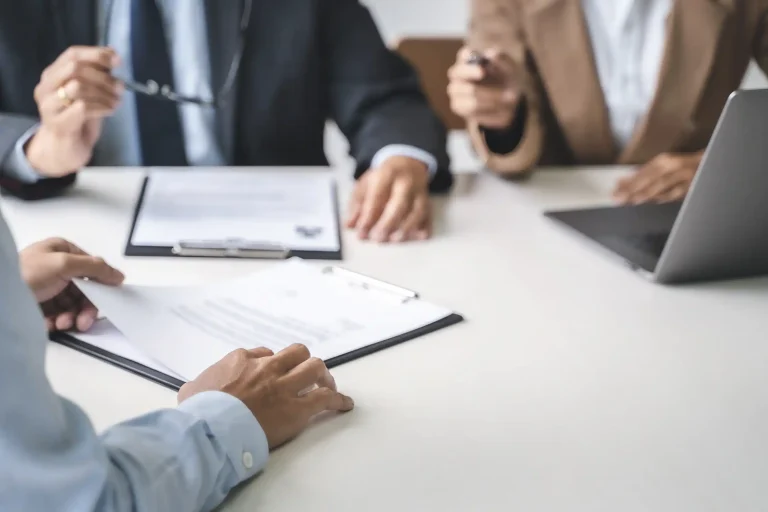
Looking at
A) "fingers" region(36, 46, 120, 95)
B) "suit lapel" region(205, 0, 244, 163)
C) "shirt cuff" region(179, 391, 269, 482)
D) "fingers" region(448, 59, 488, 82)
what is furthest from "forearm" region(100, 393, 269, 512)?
"suit lapel" region(205, 0, 244, 163)

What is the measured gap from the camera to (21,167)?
3.51ft

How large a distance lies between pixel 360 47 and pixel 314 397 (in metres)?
0.91

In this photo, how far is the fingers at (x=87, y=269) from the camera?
754 mm

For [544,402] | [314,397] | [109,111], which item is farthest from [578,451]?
[109,111]

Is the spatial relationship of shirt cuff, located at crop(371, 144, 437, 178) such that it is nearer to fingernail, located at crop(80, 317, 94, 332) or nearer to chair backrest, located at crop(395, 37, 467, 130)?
fingernail, located at crop(80, 317, 94, 332)

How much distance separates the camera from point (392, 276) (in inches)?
36.1

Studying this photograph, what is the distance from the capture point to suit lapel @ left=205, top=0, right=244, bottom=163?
4.37ft

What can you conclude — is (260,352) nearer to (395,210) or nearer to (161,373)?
(161,373)

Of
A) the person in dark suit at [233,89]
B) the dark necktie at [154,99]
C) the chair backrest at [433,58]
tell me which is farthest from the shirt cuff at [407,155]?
the chair backrest at [433,58]

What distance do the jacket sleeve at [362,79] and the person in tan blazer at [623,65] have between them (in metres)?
0.12

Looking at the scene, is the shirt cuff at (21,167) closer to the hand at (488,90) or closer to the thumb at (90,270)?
the thumb at (90,270)

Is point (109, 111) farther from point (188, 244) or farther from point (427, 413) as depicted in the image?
point (427, 413)

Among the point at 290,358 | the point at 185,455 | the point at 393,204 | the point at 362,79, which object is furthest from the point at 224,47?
the point at 185,455

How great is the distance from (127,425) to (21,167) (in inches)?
25.5
